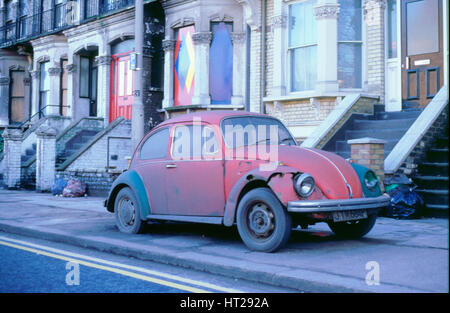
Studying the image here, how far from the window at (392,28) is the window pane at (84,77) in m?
14.8

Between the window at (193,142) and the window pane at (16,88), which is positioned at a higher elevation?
the window pane at (16,88)

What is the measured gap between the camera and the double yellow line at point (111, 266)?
5.22m

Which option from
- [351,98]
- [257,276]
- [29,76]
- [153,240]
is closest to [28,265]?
[153,240]

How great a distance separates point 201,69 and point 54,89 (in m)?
9.76

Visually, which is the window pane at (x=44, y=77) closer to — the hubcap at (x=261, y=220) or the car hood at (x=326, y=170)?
the car hood at (x=326, y=170)

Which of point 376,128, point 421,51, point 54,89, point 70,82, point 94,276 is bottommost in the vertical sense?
point 94,276

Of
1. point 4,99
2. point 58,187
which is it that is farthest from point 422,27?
point 4,99

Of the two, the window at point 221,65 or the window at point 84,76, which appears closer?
the window at point 221,65

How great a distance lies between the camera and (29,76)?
90.9 ft

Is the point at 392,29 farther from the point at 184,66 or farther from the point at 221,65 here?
the point at 184,66

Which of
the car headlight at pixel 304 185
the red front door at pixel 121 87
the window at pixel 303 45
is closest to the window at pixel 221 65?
the window at pixel 303 45

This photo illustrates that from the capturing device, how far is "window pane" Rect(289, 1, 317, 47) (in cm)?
1542

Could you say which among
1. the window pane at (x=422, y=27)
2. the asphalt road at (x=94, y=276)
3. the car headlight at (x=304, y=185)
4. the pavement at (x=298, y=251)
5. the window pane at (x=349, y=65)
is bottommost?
the asphalt road at (x=94, y=276)

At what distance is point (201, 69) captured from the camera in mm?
18312
